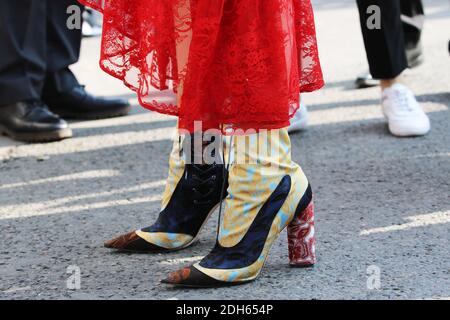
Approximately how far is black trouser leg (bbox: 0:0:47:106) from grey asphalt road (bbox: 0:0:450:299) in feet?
0.73

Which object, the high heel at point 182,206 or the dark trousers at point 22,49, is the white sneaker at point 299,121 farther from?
the high heel at point 182,206

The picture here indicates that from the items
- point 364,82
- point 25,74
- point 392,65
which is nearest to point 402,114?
point 392,65

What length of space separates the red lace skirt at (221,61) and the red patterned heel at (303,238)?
304mm

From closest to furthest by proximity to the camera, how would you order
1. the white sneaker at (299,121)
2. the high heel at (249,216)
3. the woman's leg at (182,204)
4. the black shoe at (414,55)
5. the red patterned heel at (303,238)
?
the high heel at (249,216)
the red patterned heel at (303,238)
the woman's leg at (182,204)
the white sneaker at (299,121)
the black shoe at (414,55)

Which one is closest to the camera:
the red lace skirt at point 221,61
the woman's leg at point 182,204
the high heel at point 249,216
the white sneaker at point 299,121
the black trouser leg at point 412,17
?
the red lace skirt at point 221,61

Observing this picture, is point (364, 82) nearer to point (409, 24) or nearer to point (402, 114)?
point (409, 24)

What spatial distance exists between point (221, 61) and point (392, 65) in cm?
174

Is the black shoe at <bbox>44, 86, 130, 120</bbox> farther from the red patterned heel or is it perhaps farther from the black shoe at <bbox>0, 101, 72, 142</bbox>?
the red patterned heel

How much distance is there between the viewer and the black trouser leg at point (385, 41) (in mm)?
3510

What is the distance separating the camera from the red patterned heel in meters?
2.27

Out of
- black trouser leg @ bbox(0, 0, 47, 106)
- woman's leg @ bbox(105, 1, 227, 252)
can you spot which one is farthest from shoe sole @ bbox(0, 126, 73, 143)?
woman's leg @ bbox(105, 1, 227, 252)

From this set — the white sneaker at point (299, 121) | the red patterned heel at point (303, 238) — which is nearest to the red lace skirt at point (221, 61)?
the red patterned heel at point (303, 238)
